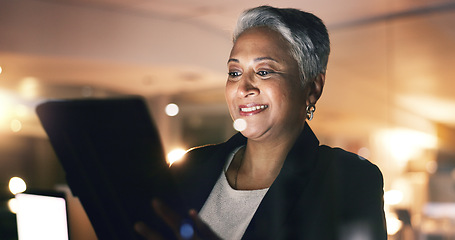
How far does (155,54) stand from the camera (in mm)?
3178

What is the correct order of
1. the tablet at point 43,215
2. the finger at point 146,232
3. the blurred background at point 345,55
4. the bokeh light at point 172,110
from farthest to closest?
the blurred background at point 345,55, the bokeh light at point 172,110, the tablet at point 43,215, the finger at point 146,232

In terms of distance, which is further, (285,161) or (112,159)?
(285,161)

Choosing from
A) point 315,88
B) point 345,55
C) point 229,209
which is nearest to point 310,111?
point 315,88

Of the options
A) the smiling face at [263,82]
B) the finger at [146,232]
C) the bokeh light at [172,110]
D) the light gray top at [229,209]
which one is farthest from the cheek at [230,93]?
the bokeh light at [172,110]

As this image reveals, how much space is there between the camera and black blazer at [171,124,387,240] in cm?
48

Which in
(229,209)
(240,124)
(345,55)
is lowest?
(229,209)

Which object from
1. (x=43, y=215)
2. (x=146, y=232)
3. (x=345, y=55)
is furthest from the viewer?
(x=345, y=55)

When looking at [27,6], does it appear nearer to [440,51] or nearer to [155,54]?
[155,54]

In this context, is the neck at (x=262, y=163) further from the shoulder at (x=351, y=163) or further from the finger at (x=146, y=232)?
the finger at (x=146, y=232)

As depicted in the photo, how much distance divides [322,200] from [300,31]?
0.62 ft

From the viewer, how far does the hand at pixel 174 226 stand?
1.23 feet

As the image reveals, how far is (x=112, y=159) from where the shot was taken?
41 centimetres

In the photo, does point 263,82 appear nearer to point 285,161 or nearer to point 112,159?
point 285,161

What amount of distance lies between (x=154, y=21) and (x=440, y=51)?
2.05m
